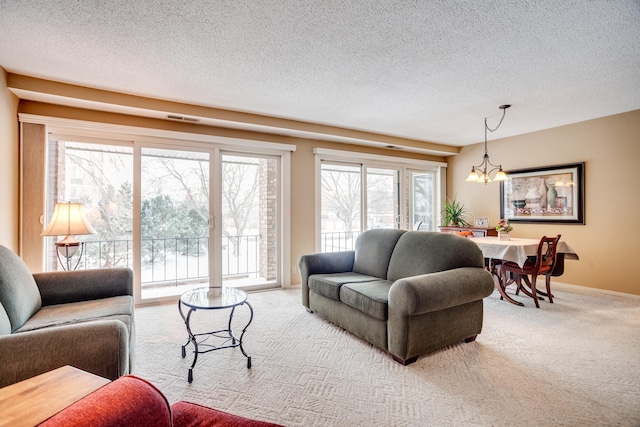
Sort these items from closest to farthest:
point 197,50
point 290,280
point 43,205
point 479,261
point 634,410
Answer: point 634,410 → point 197,50 → point 479,261 → point 43,205 → point 290,280

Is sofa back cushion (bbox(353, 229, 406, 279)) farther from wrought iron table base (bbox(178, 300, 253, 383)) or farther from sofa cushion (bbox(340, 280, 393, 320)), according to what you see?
wrought iron table base (bbox(178, 300, 253, 383))

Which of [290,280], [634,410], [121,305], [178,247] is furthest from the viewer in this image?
[290,280]

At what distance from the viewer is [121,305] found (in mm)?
2104

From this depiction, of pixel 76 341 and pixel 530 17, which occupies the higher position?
pixel 530 17

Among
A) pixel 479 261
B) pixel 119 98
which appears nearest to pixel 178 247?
pixel 119 98

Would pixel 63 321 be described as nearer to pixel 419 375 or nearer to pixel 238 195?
pixel 419 375

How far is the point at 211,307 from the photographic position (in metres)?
2.13

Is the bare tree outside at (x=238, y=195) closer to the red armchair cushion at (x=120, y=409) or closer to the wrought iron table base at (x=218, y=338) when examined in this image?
the wrought iron table base at (x=218, y=338)

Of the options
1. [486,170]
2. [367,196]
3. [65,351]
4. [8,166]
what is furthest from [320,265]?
[486,170]

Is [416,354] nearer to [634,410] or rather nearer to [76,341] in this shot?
[634,410]

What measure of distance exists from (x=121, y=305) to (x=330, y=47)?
8.08ft

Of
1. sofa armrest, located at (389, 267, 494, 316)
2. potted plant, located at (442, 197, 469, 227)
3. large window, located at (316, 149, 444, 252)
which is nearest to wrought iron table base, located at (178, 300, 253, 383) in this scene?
sofa armrest, located at (389, 267, 494, 316)

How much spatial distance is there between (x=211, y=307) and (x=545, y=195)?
5115mm

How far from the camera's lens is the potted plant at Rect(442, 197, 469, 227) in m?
5.64
